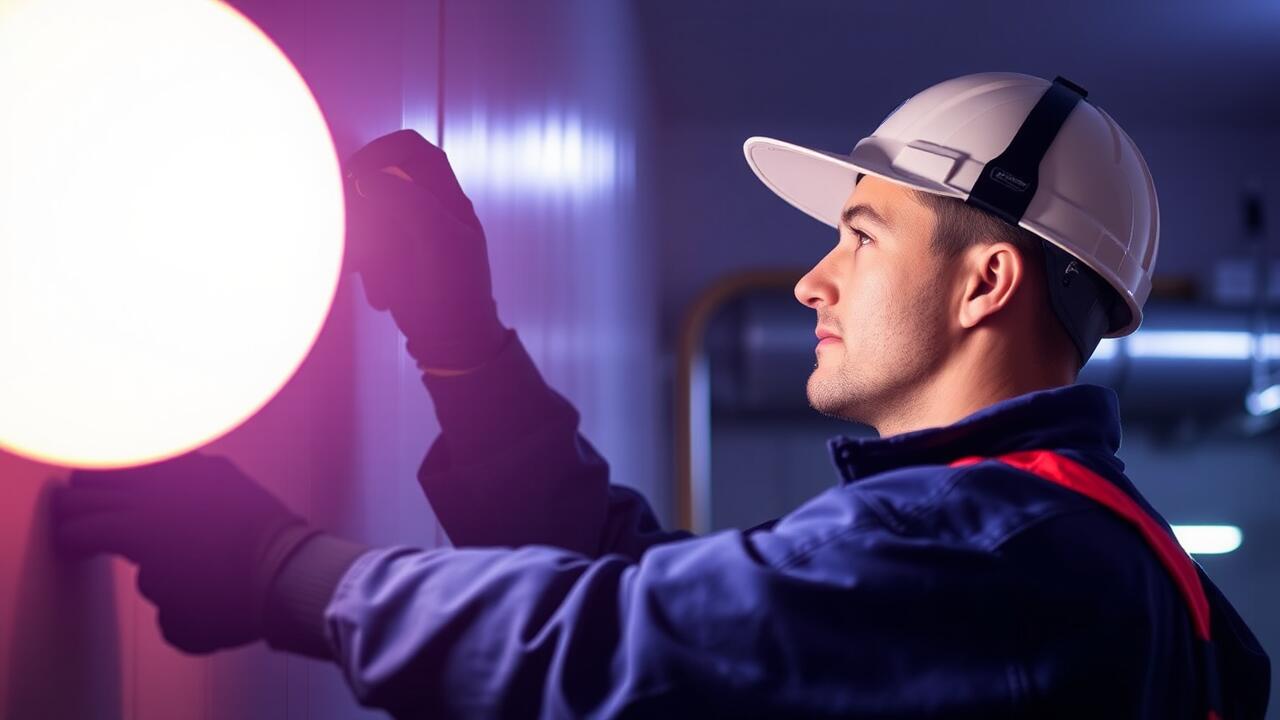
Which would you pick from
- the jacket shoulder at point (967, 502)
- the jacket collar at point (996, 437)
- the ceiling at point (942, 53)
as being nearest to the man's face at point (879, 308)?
the jacket collar at point (996, 437)

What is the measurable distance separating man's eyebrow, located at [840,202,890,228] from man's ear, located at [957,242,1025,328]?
0.34ft

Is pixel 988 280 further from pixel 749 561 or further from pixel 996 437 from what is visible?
pixel 749 561

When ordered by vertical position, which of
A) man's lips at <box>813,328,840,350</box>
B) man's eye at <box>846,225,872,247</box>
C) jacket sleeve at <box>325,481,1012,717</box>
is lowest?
jacket sleeve at <box>325,481,1012,717</box>

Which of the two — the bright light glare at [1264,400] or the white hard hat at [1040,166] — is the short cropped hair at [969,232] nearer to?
the white hard hat at [1040,166]

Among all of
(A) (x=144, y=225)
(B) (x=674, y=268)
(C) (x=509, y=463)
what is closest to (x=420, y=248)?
(C) (x=509, y=463)

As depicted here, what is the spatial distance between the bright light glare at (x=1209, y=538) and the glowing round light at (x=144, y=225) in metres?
4.08

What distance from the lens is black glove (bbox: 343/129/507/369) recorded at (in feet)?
2.78

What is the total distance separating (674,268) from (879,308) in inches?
126

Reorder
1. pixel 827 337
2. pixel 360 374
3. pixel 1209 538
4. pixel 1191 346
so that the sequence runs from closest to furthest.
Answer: pixel 360 374 < pixel 827 337 < pixel 1191 346 < pixel 1209 538

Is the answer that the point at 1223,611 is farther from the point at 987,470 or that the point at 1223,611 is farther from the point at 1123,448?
the point at 1123,448

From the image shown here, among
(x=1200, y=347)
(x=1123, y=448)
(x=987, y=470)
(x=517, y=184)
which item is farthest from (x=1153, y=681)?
(x=1123, y=448)

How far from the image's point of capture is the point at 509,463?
1055 mm

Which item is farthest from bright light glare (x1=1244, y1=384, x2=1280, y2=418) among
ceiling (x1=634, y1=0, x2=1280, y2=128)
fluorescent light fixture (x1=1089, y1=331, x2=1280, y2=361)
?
ceiling (x1=634, y1=0, x2=1280, y2=128)

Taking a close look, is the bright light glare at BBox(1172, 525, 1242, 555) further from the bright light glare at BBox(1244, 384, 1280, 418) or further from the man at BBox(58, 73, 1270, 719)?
the man at BBox(58, 73, 1270, 719)
